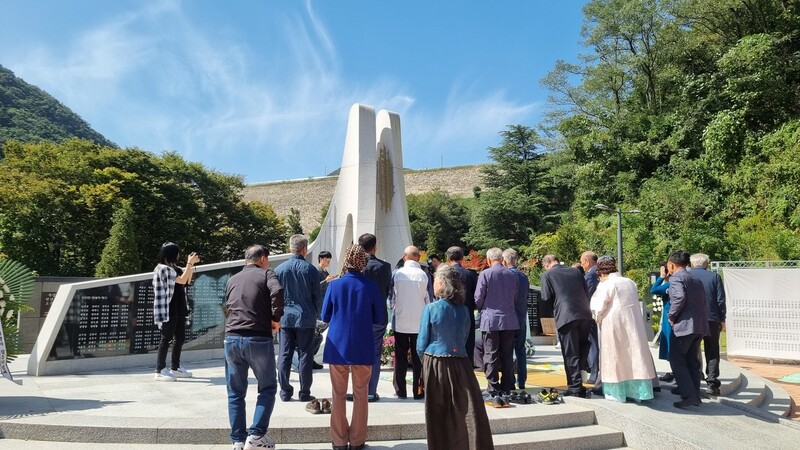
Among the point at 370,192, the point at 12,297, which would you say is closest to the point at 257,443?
the point at 12,297

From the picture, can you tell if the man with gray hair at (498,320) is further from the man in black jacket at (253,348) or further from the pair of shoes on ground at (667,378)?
the pair of shoes on ground at (667,378)

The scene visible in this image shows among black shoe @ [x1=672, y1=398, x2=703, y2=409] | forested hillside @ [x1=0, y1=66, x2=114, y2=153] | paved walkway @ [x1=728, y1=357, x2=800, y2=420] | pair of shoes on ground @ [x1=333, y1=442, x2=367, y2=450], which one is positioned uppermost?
forested hillside @ [x1=0, y1=66, x2=114, y2=153]

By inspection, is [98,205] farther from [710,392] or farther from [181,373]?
[710,392]

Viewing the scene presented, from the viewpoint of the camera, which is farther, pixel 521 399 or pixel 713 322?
pixel 713 322

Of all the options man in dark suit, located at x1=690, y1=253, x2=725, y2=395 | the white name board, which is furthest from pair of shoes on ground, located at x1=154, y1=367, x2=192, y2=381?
the white name board

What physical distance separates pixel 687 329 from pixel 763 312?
6610 mm

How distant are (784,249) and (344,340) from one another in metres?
19.9

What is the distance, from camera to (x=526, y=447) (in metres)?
4.58

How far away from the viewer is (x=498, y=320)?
220 inches

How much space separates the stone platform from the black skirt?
26.4 inches

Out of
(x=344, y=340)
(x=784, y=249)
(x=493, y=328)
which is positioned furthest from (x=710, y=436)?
(x=784, y=249)

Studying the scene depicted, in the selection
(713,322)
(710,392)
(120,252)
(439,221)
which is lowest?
(710,392)

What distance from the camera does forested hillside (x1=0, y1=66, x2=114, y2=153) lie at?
190ft

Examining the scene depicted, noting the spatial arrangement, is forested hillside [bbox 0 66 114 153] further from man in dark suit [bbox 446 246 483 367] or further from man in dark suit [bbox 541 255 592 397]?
man in dark suit [bbox 541 255 592 397]
